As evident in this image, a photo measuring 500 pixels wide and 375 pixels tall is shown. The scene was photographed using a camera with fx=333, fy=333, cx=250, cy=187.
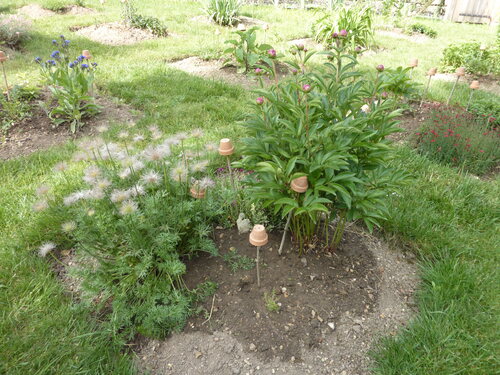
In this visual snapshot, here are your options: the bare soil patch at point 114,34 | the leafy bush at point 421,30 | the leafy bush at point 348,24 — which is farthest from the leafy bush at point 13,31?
the leafy bush at point 421,30

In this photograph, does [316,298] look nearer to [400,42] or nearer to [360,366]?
[360,366]

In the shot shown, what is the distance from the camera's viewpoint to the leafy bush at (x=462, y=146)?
3.88m

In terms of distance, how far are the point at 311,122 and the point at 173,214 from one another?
105 centimetres

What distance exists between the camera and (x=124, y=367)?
1.84 meters

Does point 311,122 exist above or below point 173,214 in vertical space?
above

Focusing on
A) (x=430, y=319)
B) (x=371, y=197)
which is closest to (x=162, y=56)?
(x=371, y=197)

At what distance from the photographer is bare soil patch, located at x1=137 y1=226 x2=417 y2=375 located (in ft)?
6.28

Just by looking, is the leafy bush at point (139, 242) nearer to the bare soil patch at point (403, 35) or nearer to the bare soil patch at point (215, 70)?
the bare soil patch at point (215, 70)

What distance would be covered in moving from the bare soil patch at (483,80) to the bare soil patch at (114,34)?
21.5 feet

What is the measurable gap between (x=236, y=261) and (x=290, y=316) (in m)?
0.53

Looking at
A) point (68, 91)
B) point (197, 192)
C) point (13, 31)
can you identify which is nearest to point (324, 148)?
point (197, 192)

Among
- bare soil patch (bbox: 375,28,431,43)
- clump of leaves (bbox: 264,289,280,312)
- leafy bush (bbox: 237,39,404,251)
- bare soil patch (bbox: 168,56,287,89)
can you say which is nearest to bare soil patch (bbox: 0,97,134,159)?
bare soil patch (bbox: 168,56,287,89)

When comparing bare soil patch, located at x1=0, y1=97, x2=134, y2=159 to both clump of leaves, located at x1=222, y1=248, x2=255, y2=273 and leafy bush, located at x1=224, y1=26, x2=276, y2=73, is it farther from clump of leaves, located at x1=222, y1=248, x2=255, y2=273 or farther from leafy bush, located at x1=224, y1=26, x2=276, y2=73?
clump of leaves, located at x1=222, y1=248, x2=255, y2=273

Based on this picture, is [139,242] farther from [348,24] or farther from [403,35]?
[403,35]
